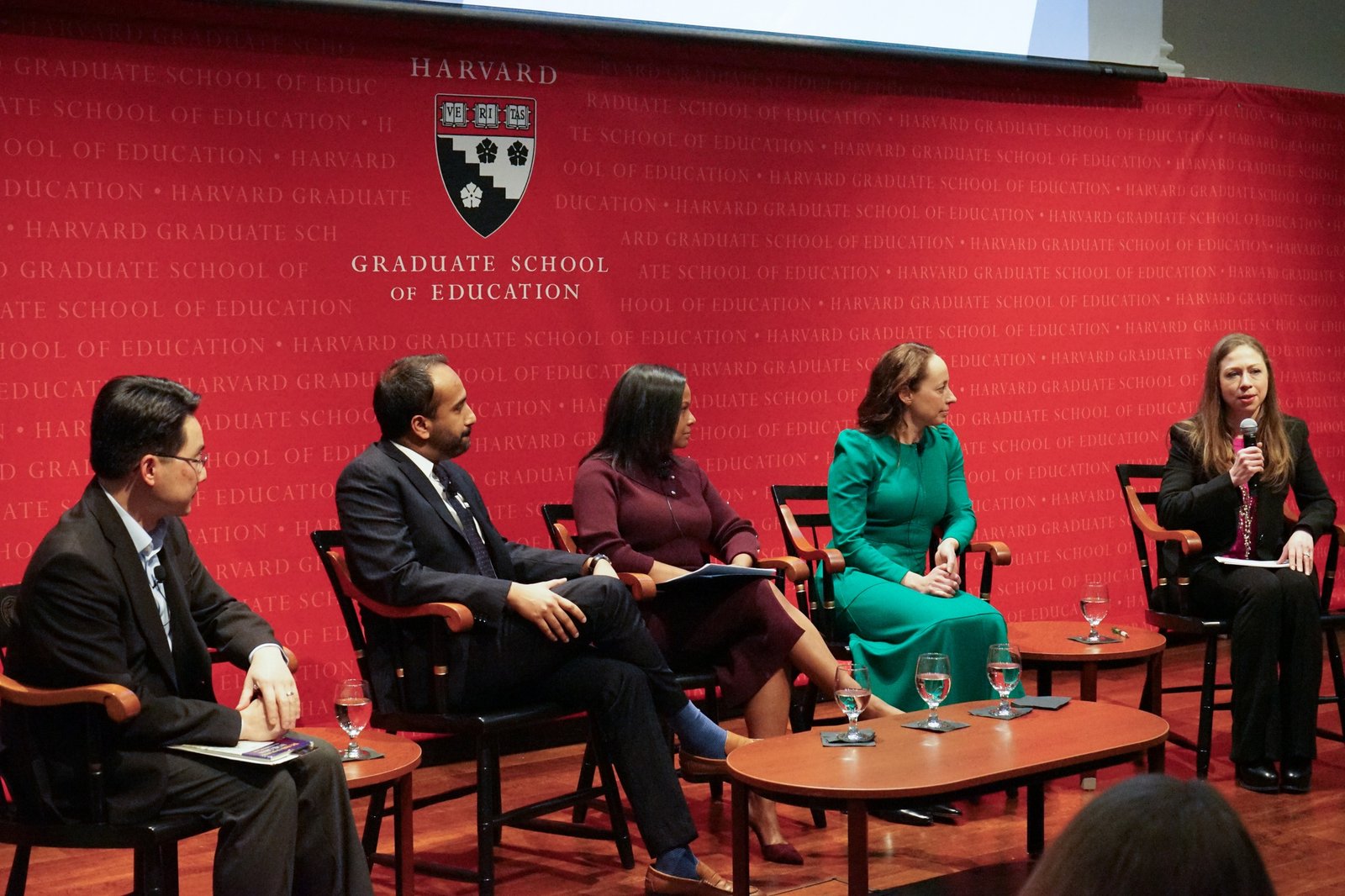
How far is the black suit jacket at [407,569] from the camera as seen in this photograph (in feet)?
11.1

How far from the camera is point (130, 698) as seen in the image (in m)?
2.46

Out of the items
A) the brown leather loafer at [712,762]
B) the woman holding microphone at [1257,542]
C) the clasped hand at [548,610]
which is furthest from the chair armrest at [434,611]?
the woman holding microphone at [1257,542]

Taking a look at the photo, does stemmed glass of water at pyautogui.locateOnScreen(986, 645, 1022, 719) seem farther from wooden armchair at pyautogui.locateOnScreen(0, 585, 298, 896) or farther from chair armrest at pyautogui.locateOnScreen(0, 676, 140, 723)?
chair armrest at pyautogui.locateOnScreen(0, 676, 140, 723)

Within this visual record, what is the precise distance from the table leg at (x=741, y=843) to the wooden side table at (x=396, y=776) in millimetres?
679

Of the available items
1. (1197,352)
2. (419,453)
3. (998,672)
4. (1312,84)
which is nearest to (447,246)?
(419,453)

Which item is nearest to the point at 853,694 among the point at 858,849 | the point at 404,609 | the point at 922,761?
the point at 922,761

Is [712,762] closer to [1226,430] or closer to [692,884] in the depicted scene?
[692,884]

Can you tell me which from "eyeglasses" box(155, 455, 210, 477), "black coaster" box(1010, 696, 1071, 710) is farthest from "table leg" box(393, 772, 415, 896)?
"black coaster" box(1010, 696, 1071, 710)

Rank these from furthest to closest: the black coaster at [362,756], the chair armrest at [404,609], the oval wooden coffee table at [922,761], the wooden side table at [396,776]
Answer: the chair armrest at [404,609] < the black coaster at [362,756] < the wooden side table at [396,776] < the oval wooden coffee table at [922,761]

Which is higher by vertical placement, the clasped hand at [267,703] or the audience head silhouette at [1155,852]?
the audience head silhouette at [1155,852]

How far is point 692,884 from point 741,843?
0.28 meters

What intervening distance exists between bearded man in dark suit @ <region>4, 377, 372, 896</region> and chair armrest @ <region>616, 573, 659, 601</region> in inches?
47.4

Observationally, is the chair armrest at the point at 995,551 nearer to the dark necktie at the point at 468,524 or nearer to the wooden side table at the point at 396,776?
the dark necktie at the point at 468,524

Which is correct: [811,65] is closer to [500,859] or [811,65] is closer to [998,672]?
[998,672]
